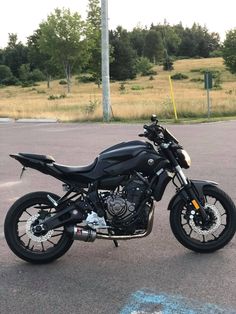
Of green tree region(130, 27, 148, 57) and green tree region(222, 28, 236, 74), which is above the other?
green tree region(130, 27, 148, 57)

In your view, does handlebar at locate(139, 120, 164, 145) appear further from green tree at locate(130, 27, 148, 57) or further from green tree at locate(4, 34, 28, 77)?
green tree at locate(130, 27, 148, 57)

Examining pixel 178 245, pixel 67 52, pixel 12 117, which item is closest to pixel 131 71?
pixel 67 52

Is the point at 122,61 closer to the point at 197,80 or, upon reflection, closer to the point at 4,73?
the point at 197,80

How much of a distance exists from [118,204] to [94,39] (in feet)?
196

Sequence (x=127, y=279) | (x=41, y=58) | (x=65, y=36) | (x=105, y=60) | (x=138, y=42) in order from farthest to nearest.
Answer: (x=138, y=42)
(x=41, y=58)
(x=65, y=36)
(x=105, y=60)
(x=127, y=279)

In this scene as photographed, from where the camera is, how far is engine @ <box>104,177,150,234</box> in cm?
450

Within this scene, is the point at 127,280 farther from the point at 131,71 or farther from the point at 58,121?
the point at 131,71

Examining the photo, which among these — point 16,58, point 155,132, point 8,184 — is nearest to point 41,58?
point 16,58

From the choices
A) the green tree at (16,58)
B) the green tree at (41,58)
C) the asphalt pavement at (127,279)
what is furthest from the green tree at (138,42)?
the asphalt pavement at (127,279)

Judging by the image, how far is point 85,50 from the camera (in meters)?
61.2

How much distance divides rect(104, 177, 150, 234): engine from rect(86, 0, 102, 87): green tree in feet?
190

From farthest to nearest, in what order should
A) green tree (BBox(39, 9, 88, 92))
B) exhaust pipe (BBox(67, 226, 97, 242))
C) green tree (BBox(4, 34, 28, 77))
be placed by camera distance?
green tree (BBox(4, 34, 28, 77)), green tree (BBox(39, 9, 88, 92)), exhaust pipe (BBox(67, 226, 97, 242))

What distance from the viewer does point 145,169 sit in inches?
177

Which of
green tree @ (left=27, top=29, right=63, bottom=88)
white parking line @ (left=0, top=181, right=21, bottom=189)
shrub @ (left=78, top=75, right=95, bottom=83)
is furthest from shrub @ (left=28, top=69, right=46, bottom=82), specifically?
white parking line @ (left=0, top=181, right=21, bottom=189)
